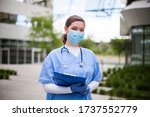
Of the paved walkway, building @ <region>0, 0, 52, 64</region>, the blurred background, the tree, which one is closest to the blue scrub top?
the blurred background

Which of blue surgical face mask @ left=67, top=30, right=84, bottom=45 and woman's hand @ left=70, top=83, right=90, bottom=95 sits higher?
blue surgical face mask @ left=67, top=30, right=84, bottom=45

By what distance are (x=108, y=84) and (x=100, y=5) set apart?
236cm

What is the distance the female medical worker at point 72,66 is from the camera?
2336 mm

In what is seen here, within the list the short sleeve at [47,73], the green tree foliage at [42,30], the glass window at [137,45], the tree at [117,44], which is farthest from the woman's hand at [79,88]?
the glass window at [137,45]

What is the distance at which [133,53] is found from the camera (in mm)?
9805

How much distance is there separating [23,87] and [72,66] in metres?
2.52

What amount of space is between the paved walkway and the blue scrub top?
1.03m

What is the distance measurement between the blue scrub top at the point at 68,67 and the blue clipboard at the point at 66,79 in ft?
0.13

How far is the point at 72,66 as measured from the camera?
2.38m

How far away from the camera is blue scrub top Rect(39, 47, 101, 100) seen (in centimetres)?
234

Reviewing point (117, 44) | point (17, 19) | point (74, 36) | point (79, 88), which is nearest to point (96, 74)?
point (79, 88)

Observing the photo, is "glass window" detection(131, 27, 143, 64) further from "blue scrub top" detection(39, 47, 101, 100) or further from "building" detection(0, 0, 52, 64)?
"blue scrub top" detection(39, 47, 101, 100)

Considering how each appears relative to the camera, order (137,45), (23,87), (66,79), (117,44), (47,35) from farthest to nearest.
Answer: (137,45) → (117,44) → (47,35) → (23,87) → (66,79)

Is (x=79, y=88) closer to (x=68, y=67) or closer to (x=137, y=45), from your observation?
(x=68, y=67)
